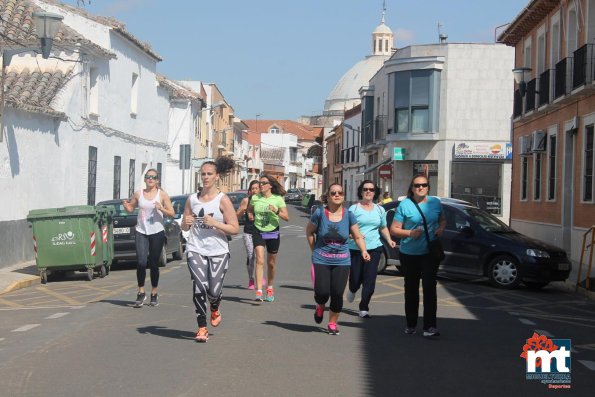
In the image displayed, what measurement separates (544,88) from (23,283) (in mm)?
16962

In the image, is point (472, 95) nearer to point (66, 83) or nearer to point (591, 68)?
point (591, 68)

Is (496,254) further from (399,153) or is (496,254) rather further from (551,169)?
(399,153)

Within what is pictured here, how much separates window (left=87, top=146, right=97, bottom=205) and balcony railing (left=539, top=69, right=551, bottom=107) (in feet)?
45.9

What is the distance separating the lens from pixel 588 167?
22000 millimetres

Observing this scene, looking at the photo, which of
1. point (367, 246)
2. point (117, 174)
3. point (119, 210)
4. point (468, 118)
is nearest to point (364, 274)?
point (367, 246)

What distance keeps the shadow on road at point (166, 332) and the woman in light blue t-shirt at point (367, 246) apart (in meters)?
2.59

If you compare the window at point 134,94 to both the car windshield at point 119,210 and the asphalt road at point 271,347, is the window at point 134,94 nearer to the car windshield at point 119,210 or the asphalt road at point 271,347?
the car windshield at point 119,210

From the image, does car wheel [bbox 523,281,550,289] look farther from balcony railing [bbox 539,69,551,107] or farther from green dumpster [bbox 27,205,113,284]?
balcony railing [bbox 539,69,551,107]

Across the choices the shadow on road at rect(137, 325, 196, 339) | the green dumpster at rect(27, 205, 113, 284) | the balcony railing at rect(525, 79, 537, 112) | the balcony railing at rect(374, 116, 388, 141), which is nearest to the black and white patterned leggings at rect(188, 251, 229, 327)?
the shadow on road at rect(137, 325, 196, 339)

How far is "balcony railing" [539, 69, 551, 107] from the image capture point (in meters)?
25.2

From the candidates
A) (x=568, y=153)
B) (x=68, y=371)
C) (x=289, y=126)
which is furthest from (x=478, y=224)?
(x=289, y=126)

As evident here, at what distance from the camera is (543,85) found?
2575 cm

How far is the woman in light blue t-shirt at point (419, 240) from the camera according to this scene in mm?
9648

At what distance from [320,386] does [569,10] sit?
1965 cm
